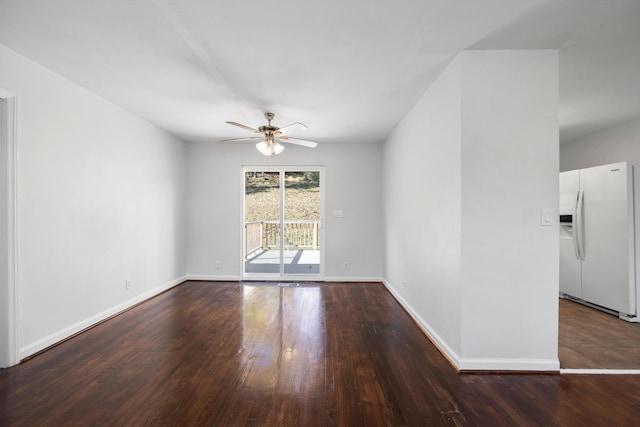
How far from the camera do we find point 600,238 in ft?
12.4

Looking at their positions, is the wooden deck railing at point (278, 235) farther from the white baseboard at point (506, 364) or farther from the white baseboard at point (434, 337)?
the white baseboard at point (506, 364)

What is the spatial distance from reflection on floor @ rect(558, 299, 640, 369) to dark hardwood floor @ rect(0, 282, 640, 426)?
24cm

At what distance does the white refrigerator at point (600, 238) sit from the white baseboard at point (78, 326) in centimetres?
590

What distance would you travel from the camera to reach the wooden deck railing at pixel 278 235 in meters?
5.89

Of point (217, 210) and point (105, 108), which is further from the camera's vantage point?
point (217, 210)

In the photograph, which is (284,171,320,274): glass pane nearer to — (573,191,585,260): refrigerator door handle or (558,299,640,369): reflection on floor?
(558,299,640,369): reflection on floor

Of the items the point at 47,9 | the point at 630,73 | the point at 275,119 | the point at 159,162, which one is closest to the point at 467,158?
the point at 630,73

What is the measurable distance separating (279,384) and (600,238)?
4224 millimetres

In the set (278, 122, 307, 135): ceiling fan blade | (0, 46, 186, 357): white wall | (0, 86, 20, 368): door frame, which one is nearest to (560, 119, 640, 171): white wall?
(278, 122, 307, 135): ceiling fan blade

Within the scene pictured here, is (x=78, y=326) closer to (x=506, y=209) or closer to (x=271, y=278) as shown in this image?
(x=271, y=278)

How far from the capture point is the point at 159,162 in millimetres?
4570

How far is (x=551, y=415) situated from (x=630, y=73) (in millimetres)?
2997

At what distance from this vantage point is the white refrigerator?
11.6 feet

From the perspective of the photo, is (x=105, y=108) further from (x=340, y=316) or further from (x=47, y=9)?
(x=340, y=316)
